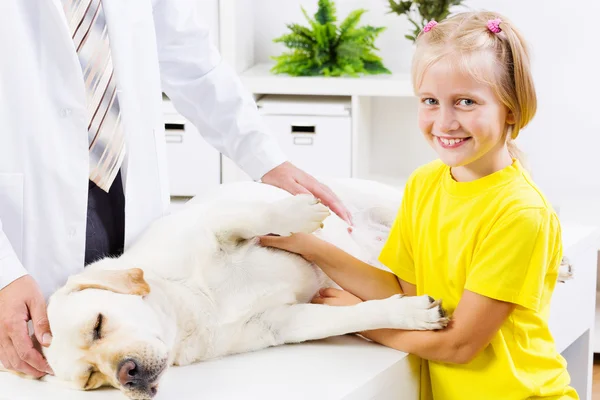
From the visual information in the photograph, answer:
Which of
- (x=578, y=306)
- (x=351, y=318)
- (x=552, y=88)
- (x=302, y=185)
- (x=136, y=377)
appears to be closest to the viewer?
(x=136, y=377)

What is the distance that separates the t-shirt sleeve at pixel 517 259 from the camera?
1.30 meters

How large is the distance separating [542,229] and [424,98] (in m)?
0.28

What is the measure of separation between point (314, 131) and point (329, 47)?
34 cm

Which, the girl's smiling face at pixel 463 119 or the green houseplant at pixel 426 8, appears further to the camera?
the green houseplant at pixel 426 8

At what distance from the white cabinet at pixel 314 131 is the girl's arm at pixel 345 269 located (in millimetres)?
1830

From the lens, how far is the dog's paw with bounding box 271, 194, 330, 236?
1475 millimetres

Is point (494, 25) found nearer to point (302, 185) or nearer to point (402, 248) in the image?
point (402, 248)

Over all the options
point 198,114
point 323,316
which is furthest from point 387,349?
point 198,114

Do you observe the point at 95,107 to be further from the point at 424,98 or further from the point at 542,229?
the point at 542,229

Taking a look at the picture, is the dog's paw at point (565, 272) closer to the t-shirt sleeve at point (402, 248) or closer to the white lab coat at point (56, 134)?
the t-shirt sleeve at point (402, 248)

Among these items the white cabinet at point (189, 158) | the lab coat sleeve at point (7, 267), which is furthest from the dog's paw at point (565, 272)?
the white cabinet at point (189, 158)

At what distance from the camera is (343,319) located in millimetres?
1454

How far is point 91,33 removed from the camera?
5.32 feet

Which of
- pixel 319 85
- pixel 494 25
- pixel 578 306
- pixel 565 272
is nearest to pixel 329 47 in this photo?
pixel 319 85
